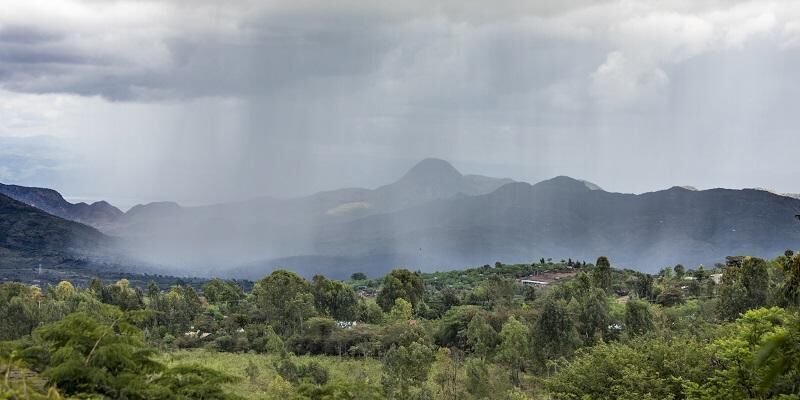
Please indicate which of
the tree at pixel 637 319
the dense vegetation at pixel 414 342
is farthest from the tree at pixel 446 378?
the tree at pixel 637 319

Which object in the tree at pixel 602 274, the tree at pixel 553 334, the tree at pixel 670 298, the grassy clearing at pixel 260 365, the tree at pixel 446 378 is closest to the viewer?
the tree at pixel 446 378

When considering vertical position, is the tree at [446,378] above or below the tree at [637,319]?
below

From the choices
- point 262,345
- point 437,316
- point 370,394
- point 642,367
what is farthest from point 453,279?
point 370,394

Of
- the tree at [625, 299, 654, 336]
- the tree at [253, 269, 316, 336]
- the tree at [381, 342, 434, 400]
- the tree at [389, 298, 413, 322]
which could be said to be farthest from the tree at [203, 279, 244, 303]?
the tree at [625, 299, 654, 336]

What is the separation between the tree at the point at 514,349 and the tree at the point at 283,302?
19.2 m

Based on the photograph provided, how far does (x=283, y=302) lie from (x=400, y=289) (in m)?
11.2

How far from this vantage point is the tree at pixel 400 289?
6208 cm

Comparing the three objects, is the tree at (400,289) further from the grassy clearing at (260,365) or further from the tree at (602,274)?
the tree at (602,274)

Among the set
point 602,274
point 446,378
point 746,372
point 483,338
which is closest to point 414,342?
point 446,378

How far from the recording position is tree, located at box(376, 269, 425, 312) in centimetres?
6208

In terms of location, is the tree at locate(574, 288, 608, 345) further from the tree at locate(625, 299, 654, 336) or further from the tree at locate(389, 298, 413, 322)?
the tree at locate(389, 298, 413, 322)

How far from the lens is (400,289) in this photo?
6200cm

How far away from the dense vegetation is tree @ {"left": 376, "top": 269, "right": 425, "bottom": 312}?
5.9 inches

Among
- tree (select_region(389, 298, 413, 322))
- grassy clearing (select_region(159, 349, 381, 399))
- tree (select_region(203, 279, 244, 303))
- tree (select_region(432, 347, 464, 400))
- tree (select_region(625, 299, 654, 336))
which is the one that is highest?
tree (select_region(625, 299, 654, 336))
